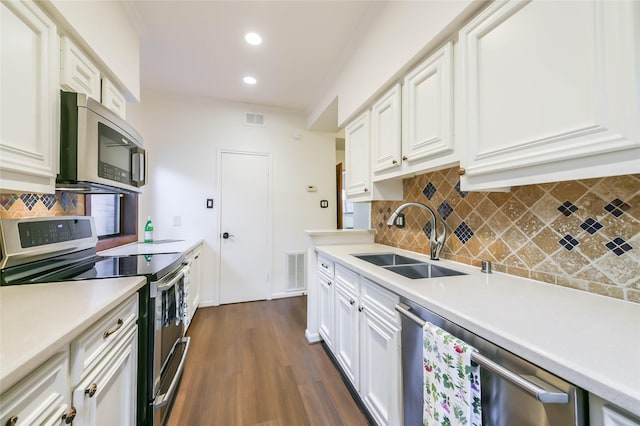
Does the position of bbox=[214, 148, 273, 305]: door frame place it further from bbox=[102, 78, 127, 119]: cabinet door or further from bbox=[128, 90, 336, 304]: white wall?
bbox=[102, 78, 127, 119]: cabinet door

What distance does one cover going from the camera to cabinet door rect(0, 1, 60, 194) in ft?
2.84

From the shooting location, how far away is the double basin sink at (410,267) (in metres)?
1.49

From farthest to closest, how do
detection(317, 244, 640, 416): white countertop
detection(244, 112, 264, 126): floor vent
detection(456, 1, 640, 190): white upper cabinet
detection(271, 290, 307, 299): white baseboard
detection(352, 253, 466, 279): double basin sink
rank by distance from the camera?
detection(271, 290, 307, 299): white baseboard, detection(244, 112, 264, 126): floor vent, detection(352, 253, 466, 279): double basin sink, detection(456, 1, 640, 190): white upper cabinet, detection(317, 244, 640, 416): white countertop

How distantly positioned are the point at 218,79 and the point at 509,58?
2788 mm

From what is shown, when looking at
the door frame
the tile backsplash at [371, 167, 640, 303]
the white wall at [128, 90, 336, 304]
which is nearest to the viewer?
the tile backsplash at [371, 167, 640, 303]

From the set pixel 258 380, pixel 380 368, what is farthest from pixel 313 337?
pixel 380 368

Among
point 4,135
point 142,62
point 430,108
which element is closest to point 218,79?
point 142,62

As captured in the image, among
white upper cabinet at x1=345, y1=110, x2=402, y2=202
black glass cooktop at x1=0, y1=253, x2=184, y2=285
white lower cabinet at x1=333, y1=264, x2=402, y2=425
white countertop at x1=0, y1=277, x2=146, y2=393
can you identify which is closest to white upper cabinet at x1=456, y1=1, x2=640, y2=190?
white lower cabinet at x1=333, y1=264, x2=402, y2=425

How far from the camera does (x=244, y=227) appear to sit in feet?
11.1

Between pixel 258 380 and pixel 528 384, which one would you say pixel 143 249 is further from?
pixel 528 384

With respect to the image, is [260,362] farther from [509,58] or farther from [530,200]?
[509,58]

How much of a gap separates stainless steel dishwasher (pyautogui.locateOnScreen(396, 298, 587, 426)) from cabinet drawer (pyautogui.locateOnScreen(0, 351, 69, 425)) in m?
1.14

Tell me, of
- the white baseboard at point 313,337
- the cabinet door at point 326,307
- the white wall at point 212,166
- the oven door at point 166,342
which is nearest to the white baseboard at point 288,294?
the white wall at point 212,166

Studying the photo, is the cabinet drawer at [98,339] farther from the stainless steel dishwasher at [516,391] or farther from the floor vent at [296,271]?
the floor vent at [296,271]
